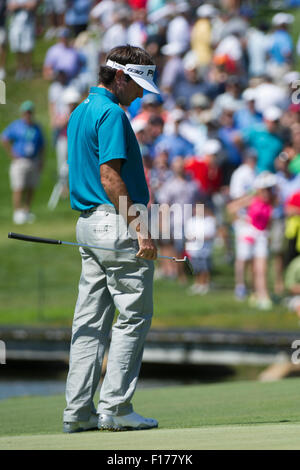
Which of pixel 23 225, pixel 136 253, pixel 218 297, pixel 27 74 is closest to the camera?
pixel 136 253

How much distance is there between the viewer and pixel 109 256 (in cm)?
580

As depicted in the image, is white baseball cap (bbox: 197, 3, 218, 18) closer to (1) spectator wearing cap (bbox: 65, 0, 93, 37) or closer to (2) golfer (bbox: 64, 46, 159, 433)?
(1) spectator wearing cap (bbox: 65, 0, 93, 37)

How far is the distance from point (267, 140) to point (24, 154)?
4.68 meters

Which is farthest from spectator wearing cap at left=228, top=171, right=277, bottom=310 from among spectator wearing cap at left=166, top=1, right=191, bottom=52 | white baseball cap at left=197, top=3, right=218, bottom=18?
white baseball cap at left=197, top=3, right=218, bottom=18

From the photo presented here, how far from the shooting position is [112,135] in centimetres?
567

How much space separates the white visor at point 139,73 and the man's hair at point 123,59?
0.02m

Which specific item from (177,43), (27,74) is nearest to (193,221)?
(177,43)

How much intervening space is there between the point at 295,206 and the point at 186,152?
10.6 feet

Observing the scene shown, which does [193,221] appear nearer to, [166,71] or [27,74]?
[166,71]

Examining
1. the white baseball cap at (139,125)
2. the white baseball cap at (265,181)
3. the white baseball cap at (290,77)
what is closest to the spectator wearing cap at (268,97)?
the white baseball cap at (290,77)

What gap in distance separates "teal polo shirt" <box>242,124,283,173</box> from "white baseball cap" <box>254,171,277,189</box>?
1037 mm

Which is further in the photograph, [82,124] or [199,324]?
[199,324]

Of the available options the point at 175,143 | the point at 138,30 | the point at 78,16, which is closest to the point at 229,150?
the point at 175,143

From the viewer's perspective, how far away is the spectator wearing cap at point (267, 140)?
611 inches
